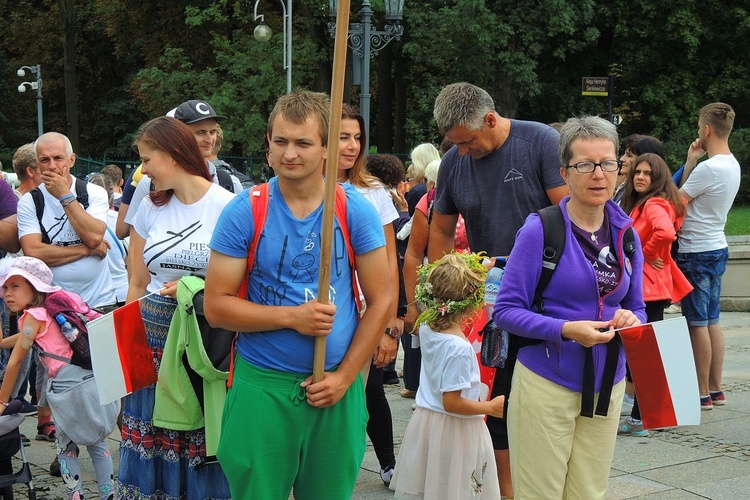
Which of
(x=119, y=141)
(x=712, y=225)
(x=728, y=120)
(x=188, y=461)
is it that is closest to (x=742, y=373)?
(x=712, y=225)

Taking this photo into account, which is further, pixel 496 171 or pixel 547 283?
pixel 496 171

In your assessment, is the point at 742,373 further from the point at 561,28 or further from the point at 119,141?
the point at 119,141

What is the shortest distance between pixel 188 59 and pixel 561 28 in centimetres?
1257

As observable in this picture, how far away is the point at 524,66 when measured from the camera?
27328 mm

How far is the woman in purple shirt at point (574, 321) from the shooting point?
12.1 ft

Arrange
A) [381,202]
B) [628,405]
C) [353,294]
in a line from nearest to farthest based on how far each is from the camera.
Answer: [353,294]
[381,202]
[628,405]

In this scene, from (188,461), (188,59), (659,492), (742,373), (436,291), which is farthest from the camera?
(188,59)

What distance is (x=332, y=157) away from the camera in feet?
10.2

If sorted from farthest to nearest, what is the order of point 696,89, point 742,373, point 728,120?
point 696,89, point 742,373, point 728,120

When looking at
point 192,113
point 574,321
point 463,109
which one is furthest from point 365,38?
point 574,321

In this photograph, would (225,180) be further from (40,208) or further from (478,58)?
(478,58)

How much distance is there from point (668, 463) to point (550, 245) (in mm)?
3016

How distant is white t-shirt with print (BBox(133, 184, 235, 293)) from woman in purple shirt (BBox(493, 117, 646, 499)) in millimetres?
1379

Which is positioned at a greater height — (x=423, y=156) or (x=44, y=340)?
(x=423, y=156)
